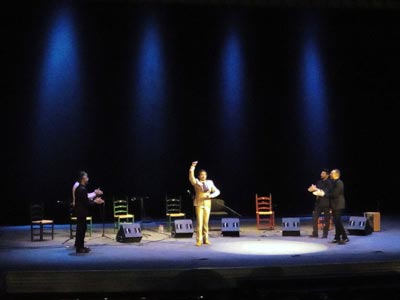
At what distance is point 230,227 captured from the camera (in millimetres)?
11781

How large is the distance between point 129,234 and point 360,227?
4.47 meters

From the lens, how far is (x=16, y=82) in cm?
1281

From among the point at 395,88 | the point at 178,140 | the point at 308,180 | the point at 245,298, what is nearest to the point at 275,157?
the point at 308,180

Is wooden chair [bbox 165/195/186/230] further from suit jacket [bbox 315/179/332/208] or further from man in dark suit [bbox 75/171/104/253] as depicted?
man in dark suit [bbox 75/171/104/253]

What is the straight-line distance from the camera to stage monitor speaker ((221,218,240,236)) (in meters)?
11.7

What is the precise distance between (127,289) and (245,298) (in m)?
3.57

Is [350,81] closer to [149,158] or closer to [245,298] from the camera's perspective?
[149,158]

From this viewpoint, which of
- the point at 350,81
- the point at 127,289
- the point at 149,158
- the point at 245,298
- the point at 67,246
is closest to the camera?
the point at 245,298

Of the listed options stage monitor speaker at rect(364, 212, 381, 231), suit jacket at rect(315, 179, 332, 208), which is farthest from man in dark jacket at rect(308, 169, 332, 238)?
stage monitor speaker at rect(364, 212, 381, 231)

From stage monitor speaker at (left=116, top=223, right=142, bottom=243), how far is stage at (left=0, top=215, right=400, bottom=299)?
3.9 inches

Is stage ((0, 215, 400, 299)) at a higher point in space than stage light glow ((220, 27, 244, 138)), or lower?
lower

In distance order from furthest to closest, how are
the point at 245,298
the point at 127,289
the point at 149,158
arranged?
1. the point at 149,158
2. the point at 127,289
3. the point at 245,298

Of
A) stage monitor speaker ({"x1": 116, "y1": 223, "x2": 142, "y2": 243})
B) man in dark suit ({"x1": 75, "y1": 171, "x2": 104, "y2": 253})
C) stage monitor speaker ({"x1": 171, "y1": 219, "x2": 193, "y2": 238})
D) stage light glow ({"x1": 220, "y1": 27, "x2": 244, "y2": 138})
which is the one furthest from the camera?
stage light glow ({"x1": 220, "y1": 27, "x2": 244, "y2": 138})

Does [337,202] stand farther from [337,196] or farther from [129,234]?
[129,234]
